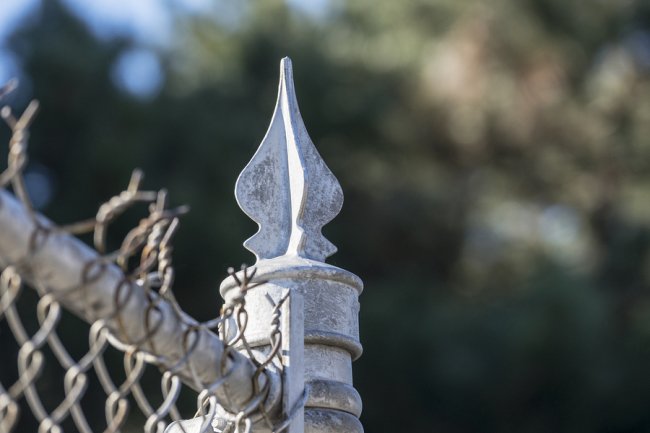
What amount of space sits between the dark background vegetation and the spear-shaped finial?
6.56m

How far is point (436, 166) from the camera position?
12.5m

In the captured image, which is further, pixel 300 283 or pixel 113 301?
pixel 300 283

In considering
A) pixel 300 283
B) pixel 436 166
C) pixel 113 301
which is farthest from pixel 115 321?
pixel 436 166

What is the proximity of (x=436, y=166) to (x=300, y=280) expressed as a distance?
11005mm

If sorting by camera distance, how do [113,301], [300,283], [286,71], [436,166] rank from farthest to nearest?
1. [436,166]
2. [286,71]
3. [300,283]
4. [113,301]

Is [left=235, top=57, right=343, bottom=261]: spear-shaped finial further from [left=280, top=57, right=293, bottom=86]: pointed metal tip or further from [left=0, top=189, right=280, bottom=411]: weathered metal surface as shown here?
[left=0, top=189, right=280, bottom=411]: weathered metal surface

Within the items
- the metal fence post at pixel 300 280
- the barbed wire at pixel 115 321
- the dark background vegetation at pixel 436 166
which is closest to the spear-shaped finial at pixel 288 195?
the metal fence post at pixel 300 280

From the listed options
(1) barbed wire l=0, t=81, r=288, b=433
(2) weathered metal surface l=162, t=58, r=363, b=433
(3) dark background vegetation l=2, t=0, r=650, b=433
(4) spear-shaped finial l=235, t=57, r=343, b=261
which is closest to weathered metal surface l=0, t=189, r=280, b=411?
(1) barbed wire l=0, t=81, r=288, b=433

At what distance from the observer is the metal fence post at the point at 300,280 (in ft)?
4.52

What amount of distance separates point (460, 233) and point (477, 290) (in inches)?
22.0

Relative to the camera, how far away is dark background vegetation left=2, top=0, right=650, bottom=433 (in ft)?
31.0

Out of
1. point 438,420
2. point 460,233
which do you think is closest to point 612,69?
point 460,233

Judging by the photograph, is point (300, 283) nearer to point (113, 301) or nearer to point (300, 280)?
point (300, 280)

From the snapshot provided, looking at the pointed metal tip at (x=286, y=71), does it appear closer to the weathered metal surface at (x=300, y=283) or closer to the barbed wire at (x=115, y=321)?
the weathered metal surface at (x=300, y=283)
